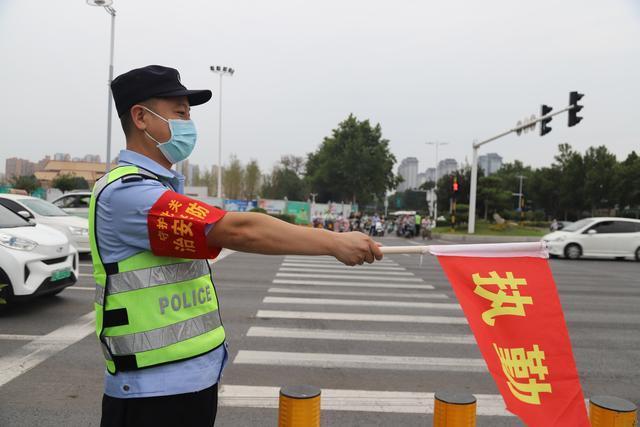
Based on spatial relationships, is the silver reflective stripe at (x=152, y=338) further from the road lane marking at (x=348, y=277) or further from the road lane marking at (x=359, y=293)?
the road lane marking at (x=348, y=277)

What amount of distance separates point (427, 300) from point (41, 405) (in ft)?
20.5

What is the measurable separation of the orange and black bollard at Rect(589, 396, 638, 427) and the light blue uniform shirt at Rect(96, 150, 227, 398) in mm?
2129

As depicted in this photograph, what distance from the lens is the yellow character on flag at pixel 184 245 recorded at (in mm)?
1486

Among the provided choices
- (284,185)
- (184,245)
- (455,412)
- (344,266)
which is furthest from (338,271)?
(284,185)

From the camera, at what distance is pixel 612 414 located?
259 cm

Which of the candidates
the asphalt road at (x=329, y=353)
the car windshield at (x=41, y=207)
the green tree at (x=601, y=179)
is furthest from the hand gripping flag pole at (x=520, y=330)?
the green tree at (x=601, y=179)

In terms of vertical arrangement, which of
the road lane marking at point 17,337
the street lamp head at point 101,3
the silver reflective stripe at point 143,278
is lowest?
the road lane marking at point 17,337

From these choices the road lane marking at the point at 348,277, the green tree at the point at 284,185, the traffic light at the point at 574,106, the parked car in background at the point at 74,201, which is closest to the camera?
the road lane marking at the point at 348,277

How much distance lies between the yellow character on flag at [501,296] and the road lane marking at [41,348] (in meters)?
4.06

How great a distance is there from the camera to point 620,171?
162 ft

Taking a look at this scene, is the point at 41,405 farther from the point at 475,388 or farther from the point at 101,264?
the point at 475,388

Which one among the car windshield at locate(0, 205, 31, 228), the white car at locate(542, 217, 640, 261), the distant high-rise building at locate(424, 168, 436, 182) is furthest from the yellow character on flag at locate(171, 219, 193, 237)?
the distant high-rise building at locate(424, 168, 436, 182)

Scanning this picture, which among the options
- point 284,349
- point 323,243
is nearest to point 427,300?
point 284,349

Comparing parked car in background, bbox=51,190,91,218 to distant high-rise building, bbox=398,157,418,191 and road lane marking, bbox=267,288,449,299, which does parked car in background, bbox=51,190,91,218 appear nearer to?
road lane marking, bbox=267,288,449,299
